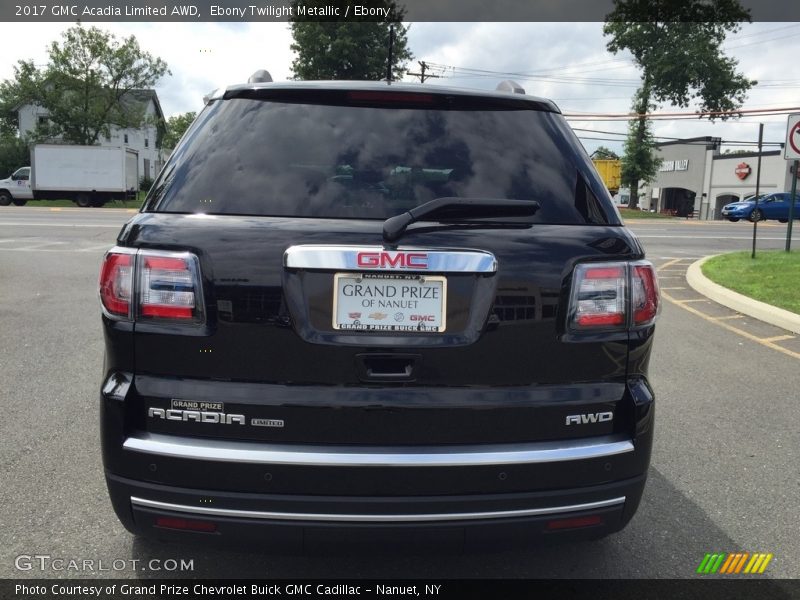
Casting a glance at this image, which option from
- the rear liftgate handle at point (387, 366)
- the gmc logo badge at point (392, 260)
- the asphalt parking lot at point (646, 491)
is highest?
the gmc logo badge at point (392, 260)

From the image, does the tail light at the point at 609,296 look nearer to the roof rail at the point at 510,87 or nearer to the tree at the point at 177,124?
the roof rail at the point at 510,87

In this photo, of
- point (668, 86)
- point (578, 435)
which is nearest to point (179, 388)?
point (578, 435)

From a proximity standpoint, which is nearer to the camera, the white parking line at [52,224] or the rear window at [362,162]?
the rear window at [362,162]

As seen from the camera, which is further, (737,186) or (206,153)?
(737,186)

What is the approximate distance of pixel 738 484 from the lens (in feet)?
11.7

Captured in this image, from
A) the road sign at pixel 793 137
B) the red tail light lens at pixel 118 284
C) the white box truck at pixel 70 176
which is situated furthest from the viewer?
the white box truck at pixel 70 176

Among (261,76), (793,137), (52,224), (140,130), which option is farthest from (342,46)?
(261,76)

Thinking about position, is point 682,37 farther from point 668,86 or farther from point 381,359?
point 381,359

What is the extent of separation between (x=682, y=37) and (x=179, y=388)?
55.6 m

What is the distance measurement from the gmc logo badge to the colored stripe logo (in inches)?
70.3

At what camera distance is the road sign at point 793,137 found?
12164 mm

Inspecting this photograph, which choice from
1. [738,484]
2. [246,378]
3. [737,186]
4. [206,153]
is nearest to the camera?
[246,378]

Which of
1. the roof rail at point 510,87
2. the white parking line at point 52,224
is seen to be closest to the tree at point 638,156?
the white parking line at point 52,224

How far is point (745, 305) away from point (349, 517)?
8164 mm
